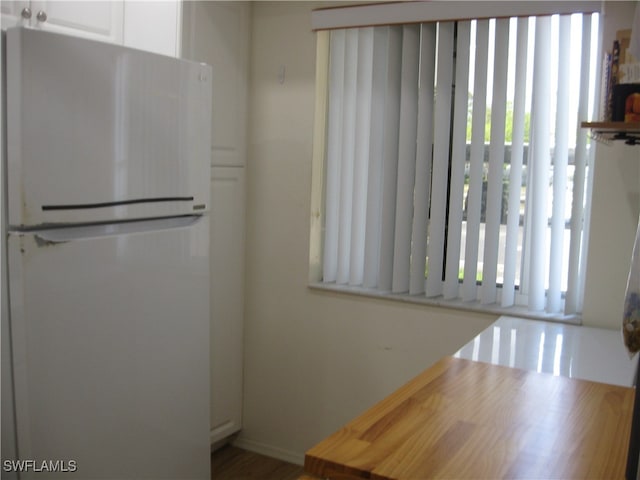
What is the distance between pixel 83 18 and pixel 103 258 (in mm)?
909

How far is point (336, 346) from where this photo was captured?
112 inches

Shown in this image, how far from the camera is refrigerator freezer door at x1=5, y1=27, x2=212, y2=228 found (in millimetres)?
1625

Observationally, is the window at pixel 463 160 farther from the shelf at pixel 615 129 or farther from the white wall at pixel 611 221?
the shelf at pixel 615 129

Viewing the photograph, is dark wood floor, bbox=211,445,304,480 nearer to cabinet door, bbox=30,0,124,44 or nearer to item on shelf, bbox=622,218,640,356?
cabinet door, bbox=30,0,124,44

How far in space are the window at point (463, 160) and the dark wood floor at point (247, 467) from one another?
82 centimetres

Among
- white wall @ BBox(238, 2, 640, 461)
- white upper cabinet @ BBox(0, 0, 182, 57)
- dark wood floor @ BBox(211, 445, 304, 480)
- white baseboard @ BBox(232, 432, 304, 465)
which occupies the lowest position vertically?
dark wood floor @ BBox(211, 445, 304, 480)

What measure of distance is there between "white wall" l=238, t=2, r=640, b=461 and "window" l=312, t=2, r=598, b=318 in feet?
0.34

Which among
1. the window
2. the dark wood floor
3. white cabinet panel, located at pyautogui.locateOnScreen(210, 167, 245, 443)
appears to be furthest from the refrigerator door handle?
the dark wood floor

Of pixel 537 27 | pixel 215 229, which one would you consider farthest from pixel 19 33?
pixel 537 27

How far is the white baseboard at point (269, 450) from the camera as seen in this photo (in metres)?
2.96

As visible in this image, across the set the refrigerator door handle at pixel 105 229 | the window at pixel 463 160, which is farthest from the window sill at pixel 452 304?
the refrigerator door handle at pixel 105 229

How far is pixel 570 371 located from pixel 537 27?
4.31 feet

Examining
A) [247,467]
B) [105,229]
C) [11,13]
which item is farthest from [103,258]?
[247,467]

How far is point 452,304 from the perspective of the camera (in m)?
2.57
